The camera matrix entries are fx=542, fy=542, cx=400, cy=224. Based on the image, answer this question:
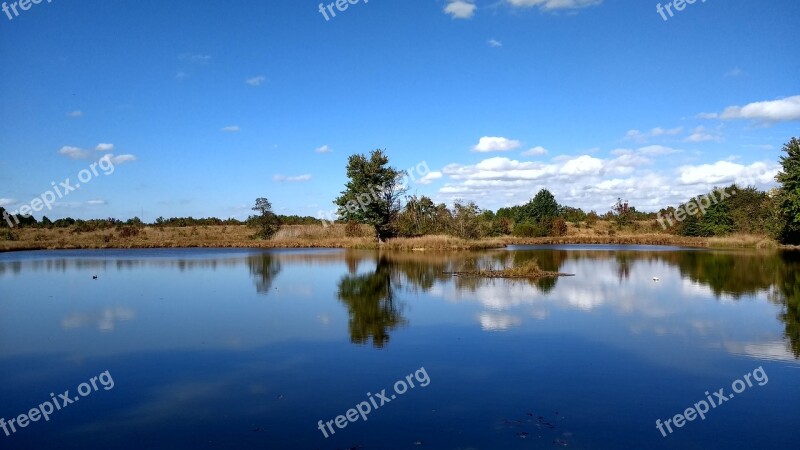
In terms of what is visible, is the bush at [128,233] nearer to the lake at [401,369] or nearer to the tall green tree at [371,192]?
the tall green tree at [371,192]

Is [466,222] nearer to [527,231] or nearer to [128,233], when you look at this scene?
[527,231]

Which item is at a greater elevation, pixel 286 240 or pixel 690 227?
pixel 690 227

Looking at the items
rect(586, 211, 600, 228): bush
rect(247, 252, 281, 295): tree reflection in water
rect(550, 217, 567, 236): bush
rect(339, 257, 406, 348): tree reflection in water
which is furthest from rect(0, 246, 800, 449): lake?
rect(586, 211, 600, 228): bush

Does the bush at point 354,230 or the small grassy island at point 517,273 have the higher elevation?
the bush at point 354,230

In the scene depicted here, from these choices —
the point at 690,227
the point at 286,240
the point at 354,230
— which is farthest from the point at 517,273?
the point at 690,227

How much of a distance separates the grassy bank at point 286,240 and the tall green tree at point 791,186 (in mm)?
3910

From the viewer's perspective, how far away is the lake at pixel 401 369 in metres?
6.03

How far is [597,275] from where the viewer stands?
73.8ft

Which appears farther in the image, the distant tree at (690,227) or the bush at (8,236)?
the distant tree at (690,227)

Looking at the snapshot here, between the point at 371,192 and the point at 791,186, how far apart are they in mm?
28720

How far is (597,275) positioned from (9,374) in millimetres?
20062

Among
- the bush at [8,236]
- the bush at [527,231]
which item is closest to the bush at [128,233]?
the bush at [8,236]

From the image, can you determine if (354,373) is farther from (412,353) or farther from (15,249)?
(15,249)

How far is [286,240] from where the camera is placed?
5116 cm
